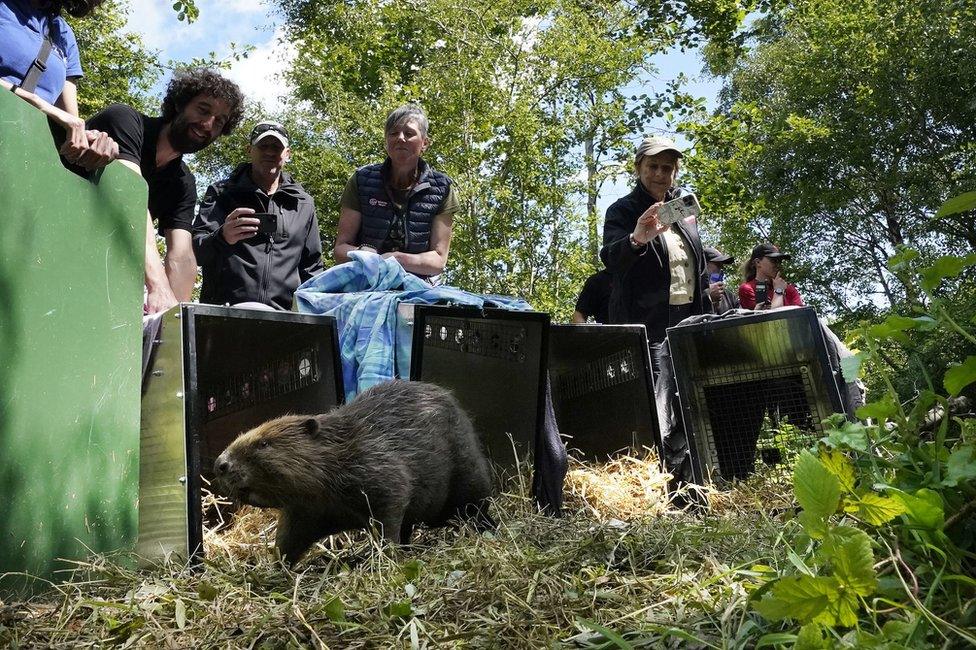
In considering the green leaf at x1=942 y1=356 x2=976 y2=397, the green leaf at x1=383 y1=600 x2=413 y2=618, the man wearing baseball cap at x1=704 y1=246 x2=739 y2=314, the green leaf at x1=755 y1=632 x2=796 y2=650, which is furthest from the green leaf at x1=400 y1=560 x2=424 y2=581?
the man wearing baseball cap at x1=704 y1=246 x2=739 y2=314

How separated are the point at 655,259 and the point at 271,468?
2.85 m

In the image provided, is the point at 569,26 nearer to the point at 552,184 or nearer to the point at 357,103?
the point at 552,184

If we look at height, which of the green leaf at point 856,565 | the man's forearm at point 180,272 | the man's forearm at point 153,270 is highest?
the man's forearm at point 180,272

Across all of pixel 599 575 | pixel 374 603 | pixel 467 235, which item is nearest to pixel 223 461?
pixel 374 603

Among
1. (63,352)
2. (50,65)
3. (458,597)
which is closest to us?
(458,597)

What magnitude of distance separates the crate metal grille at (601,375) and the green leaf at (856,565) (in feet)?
10.7

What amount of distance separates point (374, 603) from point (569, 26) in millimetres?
13744

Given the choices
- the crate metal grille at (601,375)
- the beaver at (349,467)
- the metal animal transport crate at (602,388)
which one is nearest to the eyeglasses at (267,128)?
the metal animal transport crate at (602,388)

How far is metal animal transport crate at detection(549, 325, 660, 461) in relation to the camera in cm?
518

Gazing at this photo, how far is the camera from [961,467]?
6.77ft

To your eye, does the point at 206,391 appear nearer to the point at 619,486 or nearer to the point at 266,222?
the point at 266,222

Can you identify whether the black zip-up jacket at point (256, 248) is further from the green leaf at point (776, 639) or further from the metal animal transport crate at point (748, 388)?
the green leaf at point (776, 639)

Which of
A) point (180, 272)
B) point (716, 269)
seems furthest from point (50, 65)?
point (716, 269)

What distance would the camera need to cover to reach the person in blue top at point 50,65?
319 cm
